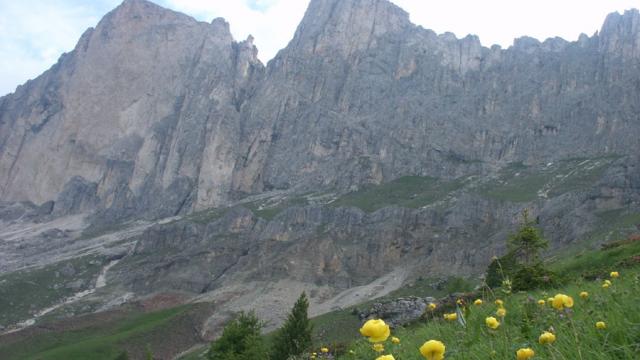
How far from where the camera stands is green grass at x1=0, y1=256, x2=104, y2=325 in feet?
521

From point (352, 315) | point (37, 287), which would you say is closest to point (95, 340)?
point (352, 315)

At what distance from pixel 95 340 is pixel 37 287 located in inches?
3022

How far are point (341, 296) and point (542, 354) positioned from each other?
134843mm

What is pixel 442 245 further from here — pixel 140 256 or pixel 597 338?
pixel 597 338

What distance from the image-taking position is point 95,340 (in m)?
112

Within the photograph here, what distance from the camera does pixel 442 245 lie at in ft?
507

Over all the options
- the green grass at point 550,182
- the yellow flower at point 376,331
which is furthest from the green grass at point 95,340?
the yellow flower at point 376,331

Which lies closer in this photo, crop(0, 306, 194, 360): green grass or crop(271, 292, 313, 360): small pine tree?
crop(271, 292, 313, 360): small pine tree

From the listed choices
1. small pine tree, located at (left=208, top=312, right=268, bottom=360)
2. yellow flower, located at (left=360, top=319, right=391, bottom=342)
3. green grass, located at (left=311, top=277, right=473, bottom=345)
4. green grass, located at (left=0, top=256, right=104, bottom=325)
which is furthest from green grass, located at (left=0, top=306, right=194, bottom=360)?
yellow flower, located at (left=360, top=319, right=391, bottom=342)

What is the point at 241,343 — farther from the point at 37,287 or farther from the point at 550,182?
the point at 550,182

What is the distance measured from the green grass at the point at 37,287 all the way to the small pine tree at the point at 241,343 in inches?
5239

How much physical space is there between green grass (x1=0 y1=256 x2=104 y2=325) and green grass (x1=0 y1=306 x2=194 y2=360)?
120 feet

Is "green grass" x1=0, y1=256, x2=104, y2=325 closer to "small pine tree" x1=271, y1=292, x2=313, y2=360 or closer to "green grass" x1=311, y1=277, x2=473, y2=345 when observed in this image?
"green grass" x1=311, y1=277, x2=473, y2=345

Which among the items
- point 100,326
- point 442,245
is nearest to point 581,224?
point 442,245
